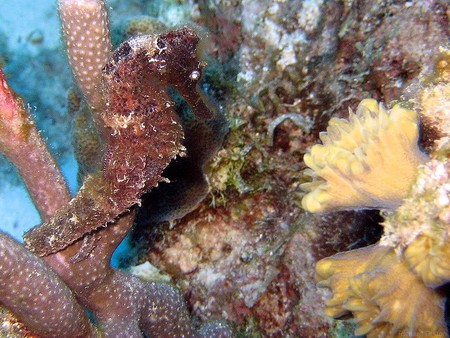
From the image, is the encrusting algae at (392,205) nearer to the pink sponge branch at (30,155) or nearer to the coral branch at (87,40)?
the coral branch at (87,40)

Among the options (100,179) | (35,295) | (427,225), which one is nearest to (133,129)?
(100,179)

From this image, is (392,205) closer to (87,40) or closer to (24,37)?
(87,40)

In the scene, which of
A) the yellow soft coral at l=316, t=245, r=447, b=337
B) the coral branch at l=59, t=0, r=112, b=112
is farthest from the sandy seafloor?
the yellow soft coral at l=316, t=245, r=447, b=337

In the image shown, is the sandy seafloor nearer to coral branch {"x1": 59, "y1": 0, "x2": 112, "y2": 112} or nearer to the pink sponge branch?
the pink sponge branch

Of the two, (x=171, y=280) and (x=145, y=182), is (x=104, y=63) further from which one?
(x=171, y=280)

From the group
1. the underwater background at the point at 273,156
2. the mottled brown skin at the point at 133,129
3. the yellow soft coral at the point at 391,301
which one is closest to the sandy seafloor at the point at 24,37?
the underwater background at the point at 273,156

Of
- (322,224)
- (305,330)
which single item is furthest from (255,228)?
(305,330)

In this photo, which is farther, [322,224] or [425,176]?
[322,224]
